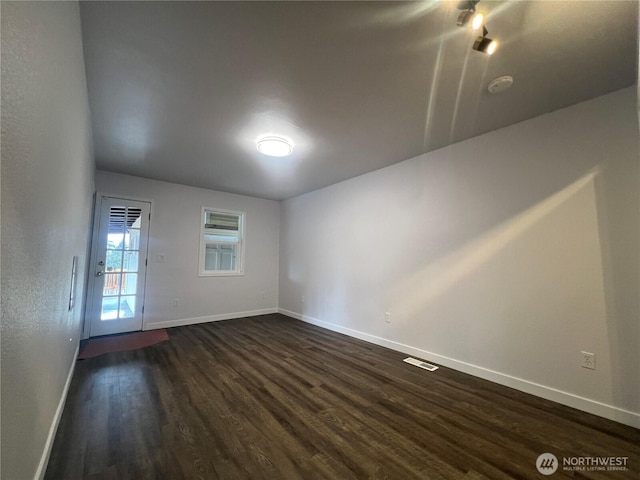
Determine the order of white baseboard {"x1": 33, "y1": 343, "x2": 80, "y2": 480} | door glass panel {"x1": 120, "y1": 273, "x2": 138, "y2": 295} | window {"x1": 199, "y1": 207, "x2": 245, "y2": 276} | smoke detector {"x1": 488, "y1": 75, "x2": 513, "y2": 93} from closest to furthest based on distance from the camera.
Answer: white baseboard {"x1": 33, "y1": 343, "x2": 80, "y2": 480}, smoke detector {"x1": 488, "y1": 75, "x2": 513, "y2": 93}, door glass panel {"x1": 120, "y1": 273, "x2": 138, "y2": 295}, window {"x1": 199, "y1": 207, "x2": 245, "y2": 276}

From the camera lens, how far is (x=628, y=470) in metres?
1.54

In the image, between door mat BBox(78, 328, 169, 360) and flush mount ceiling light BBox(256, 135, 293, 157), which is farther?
door mat BBox(78, 328, 169, 360)

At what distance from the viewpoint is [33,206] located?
1.03 m

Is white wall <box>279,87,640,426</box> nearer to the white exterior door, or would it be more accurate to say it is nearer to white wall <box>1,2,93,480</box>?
white wall <box>1,2,93,480</box>

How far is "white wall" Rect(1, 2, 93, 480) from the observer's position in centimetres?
77

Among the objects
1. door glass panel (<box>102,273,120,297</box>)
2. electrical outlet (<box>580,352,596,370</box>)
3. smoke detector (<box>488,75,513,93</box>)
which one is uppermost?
smoke detector (<box>488,75,513,93</box>)

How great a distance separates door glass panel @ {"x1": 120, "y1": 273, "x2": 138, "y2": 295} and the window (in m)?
1.01

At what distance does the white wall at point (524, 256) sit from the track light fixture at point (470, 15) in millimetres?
1523

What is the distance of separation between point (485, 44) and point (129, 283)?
5.18 m

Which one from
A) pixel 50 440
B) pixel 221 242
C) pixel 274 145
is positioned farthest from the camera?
pixel 221 242

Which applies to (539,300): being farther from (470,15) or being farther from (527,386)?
(470,15)

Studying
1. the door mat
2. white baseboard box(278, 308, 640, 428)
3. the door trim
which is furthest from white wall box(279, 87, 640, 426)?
the door trim

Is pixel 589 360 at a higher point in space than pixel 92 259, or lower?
lower

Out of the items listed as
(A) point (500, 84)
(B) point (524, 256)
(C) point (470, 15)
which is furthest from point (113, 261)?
(B) point (524, 256)
